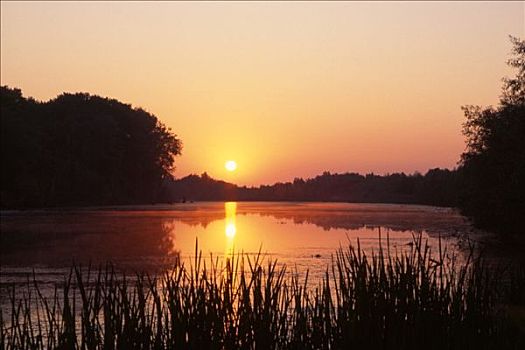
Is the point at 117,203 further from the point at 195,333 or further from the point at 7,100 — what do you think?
the point at 195,333

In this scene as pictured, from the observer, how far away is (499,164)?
27.0 metres

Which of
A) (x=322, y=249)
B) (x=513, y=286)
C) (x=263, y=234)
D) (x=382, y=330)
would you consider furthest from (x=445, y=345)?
(x=263, y=234)

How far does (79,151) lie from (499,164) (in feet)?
190

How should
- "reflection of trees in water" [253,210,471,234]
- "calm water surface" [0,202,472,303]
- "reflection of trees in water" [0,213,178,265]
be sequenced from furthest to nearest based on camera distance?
1. "reflection of trees in water" [253,210,471,234]
2. "reflection of trees in water" [0,213,178,265]
3. "calm water surface" [0,202,472,303]

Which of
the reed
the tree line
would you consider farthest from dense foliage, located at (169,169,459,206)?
the reed

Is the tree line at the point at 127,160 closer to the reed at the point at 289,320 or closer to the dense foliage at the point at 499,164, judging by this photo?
the dense foliage at the point at 499,164

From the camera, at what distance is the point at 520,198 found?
24.4 m

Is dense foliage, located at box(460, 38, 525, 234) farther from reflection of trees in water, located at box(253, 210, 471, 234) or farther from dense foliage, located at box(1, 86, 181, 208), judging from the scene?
dense foliage, located at box(1, 86, 181, 208)

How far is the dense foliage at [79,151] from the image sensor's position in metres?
56.9

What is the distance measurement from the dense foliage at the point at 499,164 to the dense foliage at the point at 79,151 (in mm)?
34513

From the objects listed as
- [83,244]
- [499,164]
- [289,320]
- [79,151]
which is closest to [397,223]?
[499,164]

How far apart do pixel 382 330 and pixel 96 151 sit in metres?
74.7

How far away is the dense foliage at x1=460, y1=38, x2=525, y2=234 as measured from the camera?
80.1 ft

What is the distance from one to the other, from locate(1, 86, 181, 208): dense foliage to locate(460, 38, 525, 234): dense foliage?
34513 millimetres
